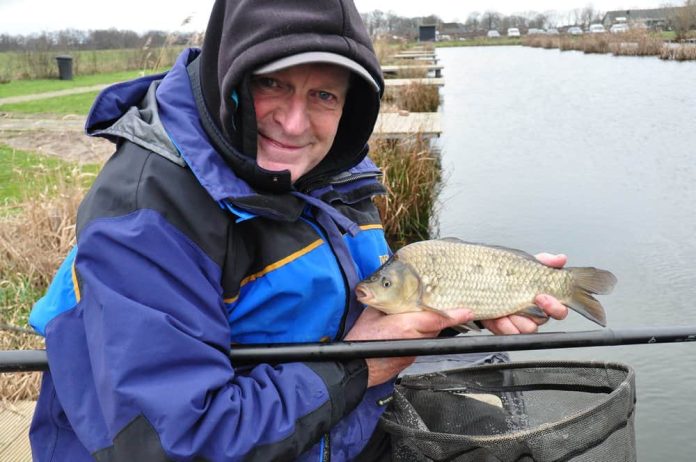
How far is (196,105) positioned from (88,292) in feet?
1.83

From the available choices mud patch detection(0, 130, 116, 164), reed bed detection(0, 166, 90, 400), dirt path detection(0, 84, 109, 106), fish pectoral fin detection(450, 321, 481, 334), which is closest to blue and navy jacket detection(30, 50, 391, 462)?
fish pectoral fin detection(450, 321, 481, 334)

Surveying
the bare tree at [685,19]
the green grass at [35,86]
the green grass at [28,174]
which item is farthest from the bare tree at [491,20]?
the green grass at [28,174]

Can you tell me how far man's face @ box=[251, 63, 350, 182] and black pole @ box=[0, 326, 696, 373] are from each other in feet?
1.44

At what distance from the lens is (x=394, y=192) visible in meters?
6.77

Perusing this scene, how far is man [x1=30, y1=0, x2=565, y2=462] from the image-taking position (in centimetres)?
138

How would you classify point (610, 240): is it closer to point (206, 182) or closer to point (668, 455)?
point (668, 455)

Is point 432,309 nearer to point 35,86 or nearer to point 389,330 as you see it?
point 389,330

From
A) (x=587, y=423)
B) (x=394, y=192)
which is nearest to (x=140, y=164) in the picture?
(x=587, y=423)

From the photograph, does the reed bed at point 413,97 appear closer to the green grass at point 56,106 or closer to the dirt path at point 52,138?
the dirt path at point 52,138

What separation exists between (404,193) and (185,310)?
5476mm

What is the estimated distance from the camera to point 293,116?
5.82ft

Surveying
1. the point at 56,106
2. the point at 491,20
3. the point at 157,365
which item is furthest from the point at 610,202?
the point at 491,20

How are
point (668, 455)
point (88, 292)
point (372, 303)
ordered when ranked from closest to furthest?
point (88, 292) → point (372, 303) → point (668, 455)

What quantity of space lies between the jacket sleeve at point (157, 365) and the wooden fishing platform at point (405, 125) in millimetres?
5832
